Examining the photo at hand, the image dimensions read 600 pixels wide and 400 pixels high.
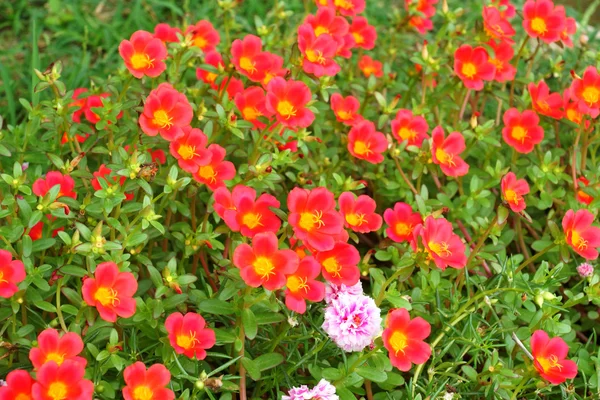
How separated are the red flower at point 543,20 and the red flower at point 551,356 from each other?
112cm

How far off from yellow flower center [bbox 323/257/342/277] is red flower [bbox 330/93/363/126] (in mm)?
691

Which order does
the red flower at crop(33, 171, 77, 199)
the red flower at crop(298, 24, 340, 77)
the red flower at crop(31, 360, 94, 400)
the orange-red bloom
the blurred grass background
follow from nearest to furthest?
1. the red flower at crop(31, 360, 94, 400)
2. the red flower at crop(33, 171, 77, 199)
3. the red flower at crop(298, 24, 340, 77)
4. the orange-red bloom
5. the blurred grass background

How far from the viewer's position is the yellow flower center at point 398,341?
1806 millimetres

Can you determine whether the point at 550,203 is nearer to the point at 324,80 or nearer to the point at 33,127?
the point at 324,80

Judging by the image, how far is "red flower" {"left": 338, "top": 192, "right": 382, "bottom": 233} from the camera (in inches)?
82.0

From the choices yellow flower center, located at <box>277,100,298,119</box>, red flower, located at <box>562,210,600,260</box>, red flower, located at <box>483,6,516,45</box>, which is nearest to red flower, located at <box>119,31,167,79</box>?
yellow flower center, located at <box>277,100,298,119</box>

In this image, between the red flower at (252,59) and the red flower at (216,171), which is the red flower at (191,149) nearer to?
the red flower at (216,171)

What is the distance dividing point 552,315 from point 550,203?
0.46 meters

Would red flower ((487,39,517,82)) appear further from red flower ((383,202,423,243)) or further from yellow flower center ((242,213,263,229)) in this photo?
yellow flower center ((242,213,263,229))

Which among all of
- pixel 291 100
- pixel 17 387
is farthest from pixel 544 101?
pixel 17 387

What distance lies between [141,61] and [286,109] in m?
0.43

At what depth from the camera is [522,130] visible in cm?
253

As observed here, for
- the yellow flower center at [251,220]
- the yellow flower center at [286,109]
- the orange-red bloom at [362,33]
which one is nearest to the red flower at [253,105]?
the yellow flower center at [286,109]

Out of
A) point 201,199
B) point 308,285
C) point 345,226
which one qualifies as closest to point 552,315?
point 345,226
